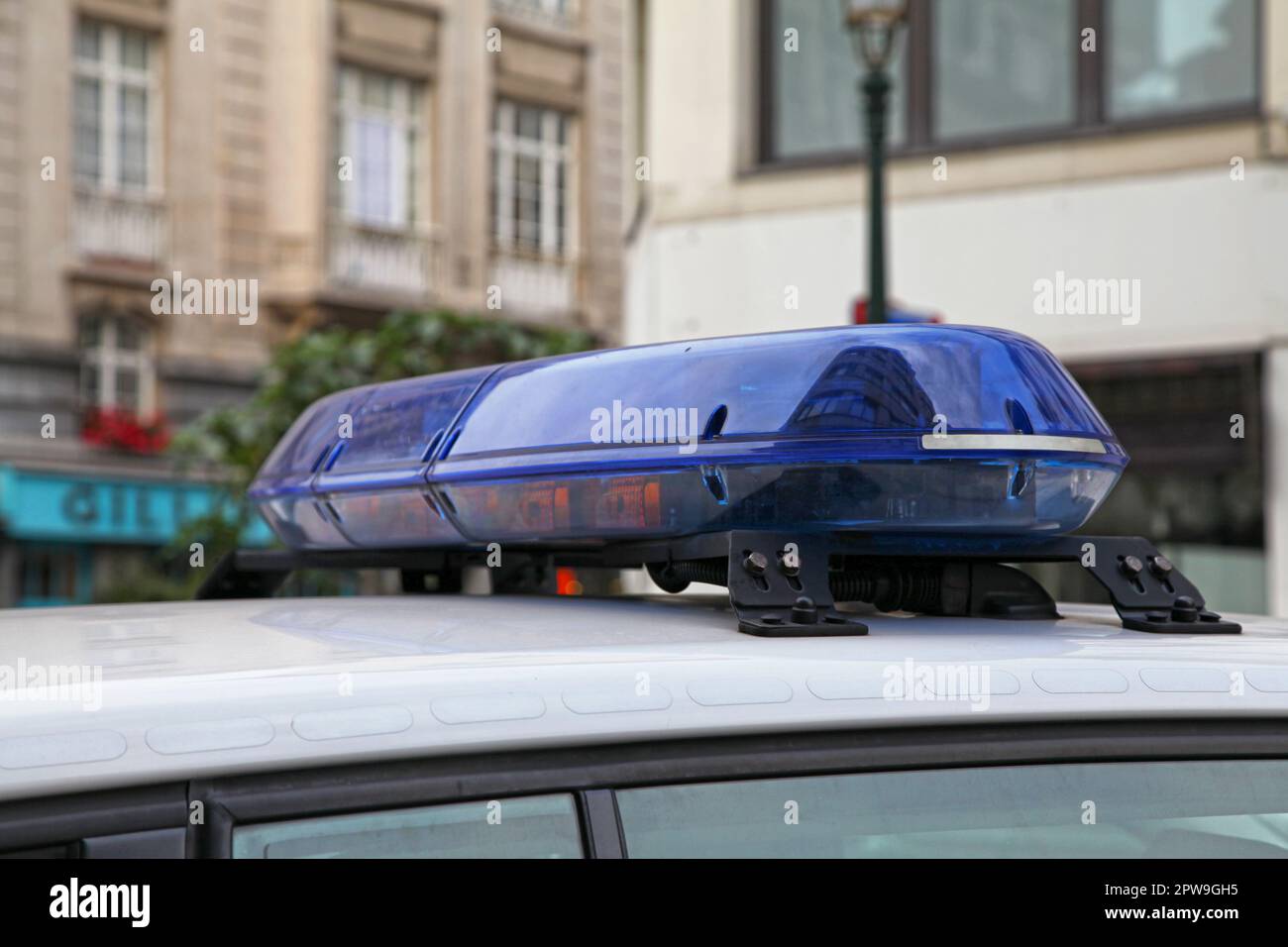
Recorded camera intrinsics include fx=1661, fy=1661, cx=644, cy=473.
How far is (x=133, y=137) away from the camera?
2030 cm

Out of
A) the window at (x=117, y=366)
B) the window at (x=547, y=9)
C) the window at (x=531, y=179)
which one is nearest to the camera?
the window at (x=117, y=366)

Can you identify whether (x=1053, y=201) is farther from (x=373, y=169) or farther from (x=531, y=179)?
(x=531, y=179)

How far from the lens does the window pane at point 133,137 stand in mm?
20188

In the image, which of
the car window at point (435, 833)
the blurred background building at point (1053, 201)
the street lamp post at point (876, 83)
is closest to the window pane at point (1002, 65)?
the blurred background building at point (1053, 201)

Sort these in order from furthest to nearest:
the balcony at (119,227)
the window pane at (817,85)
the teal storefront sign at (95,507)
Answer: the balcony at (119,227) < the teal storefront sign at (95,507) < the window pane at (817,85)

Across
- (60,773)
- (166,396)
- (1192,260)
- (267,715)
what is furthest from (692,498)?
(166,396)

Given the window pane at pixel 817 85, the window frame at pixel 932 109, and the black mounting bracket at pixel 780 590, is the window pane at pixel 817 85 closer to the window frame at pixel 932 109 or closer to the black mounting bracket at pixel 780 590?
the window frame at pixel 932 109

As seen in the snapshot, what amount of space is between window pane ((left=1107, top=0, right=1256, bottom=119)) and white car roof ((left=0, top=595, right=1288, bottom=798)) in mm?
10378

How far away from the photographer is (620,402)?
1570mm

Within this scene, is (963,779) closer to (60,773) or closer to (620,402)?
(620,402)

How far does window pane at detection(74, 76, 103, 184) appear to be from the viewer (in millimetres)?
19812

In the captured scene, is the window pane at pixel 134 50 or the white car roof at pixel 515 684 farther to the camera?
the window pane at pixel 134 50

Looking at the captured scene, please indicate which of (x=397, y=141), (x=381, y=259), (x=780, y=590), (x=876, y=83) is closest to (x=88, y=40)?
(x=397, y=141)

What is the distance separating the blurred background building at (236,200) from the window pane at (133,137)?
0.03 metres
